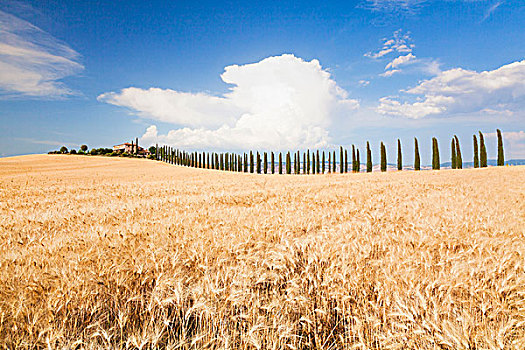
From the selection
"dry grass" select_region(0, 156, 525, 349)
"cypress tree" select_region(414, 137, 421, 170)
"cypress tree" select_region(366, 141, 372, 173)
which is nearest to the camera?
"dry grass" select_region(0, 156, 525, 349)

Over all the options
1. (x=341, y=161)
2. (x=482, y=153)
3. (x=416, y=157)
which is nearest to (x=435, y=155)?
(x=416, y=157)

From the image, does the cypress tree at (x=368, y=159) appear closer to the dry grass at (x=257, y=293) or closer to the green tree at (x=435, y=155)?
the green tree at (x=435, y=155)

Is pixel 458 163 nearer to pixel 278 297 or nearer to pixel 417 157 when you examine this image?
pixel 417 157

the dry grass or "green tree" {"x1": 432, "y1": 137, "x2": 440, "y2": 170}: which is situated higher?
"green tree" {"x1": 432, "y1": 137, "x2": 440, "y2": 170}

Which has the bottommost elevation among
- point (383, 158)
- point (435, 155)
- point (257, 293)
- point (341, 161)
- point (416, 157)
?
point (257, 293)

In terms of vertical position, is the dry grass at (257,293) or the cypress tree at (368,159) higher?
the cypress tree at (368,159)

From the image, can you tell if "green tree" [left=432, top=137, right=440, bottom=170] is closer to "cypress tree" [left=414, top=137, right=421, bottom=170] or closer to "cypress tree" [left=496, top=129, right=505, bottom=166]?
"cypress tree" [left=414, top=137, right=421, bottom=170]

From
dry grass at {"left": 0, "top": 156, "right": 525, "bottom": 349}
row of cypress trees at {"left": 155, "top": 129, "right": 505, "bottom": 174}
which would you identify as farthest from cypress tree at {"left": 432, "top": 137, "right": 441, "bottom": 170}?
dry grass at {"left": 0, "top": 156, "right": 525, "bottom": 349}

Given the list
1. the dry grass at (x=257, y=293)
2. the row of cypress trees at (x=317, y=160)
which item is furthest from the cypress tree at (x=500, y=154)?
the dry grass at (x=257, y=293)

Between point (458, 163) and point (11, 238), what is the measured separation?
70.6m

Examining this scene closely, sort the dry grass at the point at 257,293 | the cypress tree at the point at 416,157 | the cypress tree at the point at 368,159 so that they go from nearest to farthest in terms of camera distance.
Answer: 1. the dry grass at the point at 257,293
2. the cypress tree at the point at 416,157
3. the cypress tree at the point at 368,159

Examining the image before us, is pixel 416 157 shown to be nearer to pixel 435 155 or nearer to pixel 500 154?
pixel 435 155

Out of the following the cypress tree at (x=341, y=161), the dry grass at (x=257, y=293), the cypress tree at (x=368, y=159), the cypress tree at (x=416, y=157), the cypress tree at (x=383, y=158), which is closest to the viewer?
the dry grass at (x=257, y=293)

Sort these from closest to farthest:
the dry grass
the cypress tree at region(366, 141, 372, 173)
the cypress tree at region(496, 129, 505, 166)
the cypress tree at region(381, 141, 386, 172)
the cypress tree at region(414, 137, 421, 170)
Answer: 1. the dry grass
2. the cypress tree at region(496, 129, 505, 166)
3. the cypress tree at region(414, 137, 421, 170)
4. the cypress tree at region(381, 141, 386, 172)
5. the cypress tree at region(366, 141, 372, 173)
